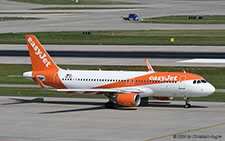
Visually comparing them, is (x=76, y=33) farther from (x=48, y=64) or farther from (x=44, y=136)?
(x=44, y=136)

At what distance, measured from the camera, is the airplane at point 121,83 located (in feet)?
171

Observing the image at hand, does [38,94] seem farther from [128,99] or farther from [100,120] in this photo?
[100,120]

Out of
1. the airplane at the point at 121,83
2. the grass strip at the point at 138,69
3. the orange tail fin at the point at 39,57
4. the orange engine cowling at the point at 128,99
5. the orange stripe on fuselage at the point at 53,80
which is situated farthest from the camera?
the grass strip at the point at 138,69

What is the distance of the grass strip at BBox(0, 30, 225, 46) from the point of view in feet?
393

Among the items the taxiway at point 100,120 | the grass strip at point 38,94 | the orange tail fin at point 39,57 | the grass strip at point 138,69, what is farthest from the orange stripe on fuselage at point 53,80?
the grass strip at point 138,69

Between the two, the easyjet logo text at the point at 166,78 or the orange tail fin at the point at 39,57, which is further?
the orange tail fin at the point at 39,57

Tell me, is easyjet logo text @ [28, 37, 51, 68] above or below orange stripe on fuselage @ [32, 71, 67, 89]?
above

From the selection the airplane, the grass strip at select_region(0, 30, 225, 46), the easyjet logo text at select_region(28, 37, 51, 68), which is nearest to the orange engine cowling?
the airplane

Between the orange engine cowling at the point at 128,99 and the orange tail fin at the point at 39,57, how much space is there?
9.46 m

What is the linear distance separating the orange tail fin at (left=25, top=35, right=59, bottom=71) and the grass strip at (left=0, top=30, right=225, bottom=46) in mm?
62051

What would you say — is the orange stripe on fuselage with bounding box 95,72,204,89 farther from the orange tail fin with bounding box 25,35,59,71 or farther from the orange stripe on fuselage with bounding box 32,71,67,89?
the orange tail fin with bounding box 25,35,59,71

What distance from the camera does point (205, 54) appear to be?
9850 centimetres

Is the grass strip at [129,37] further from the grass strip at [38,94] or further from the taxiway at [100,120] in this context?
the taxiway at [100,120]

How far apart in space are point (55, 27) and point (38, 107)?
330ft
